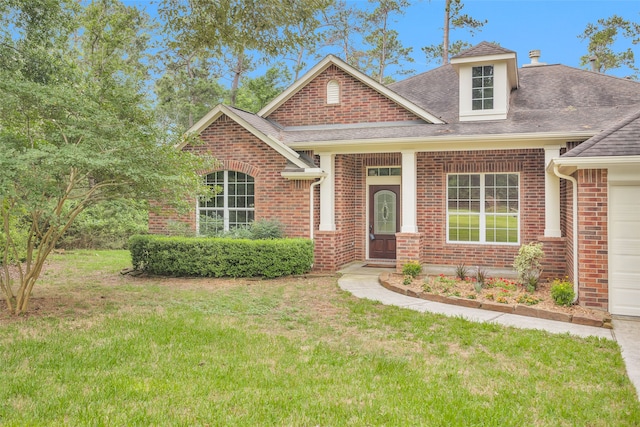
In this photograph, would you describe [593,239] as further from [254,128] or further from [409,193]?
[254,128]

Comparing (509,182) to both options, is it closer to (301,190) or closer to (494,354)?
(301,190)

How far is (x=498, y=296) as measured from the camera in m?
8.19

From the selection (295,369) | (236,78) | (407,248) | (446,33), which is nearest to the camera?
(295,369)

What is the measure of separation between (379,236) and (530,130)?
484 cm

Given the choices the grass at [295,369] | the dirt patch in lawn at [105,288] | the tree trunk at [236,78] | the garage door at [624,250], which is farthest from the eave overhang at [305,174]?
the tree trunk at [236,78]

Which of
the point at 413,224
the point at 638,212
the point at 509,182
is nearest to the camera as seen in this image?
the point at 638,212

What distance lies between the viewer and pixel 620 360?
530 centimetres

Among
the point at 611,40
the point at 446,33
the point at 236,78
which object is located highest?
the point at 611,40

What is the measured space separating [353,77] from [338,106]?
904 millimetres

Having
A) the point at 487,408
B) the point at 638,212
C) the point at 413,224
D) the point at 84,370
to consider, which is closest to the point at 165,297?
the point at 84,370

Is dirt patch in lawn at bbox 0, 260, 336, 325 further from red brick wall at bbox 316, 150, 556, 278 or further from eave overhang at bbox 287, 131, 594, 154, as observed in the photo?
eave overhang at bbox 287, 131, 594, 154

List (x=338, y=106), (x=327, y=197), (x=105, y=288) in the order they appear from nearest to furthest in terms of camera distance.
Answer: (x=105, y=288)
(x=327, y=197)
(x=338, y=106)

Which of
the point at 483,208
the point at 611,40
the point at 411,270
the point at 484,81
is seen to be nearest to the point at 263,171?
the point at 411,270

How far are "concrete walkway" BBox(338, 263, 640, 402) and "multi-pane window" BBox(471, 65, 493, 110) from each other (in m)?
5.82
